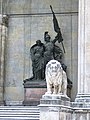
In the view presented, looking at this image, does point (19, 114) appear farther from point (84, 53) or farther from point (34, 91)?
point (84, 53)

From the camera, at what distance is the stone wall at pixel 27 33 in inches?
1046

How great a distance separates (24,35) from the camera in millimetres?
27203

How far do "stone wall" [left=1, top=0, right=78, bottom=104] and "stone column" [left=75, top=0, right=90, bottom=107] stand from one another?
15.8 ft

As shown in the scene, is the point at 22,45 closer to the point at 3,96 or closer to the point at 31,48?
the point at 31,48

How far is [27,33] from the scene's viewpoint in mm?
27219

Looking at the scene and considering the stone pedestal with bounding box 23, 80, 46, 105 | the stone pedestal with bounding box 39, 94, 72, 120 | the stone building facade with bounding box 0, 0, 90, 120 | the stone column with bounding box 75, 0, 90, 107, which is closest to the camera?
the stone pedestal with bounding box 39, 94, 72, 120

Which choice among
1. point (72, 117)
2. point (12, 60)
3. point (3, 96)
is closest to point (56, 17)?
point (12, 60)

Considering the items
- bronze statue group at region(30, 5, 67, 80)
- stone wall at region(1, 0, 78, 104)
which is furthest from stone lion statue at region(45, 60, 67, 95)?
stone wall at region(1, 0, 78, 104)

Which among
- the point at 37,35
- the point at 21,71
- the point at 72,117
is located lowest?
the point at 72,117

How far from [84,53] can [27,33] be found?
6.68 meters

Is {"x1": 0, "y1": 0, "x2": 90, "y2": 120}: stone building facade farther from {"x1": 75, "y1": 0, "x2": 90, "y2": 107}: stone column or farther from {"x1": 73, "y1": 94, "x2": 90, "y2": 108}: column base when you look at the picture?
{"x1": 73, "y1": 94, "x2": 90, "y2": 108}: column base

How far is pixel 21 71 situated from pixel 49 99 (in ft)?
30.2

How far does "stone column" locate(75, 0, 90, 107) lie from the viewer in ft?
69.1

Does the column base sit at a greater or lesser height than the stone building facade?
A: lesser
